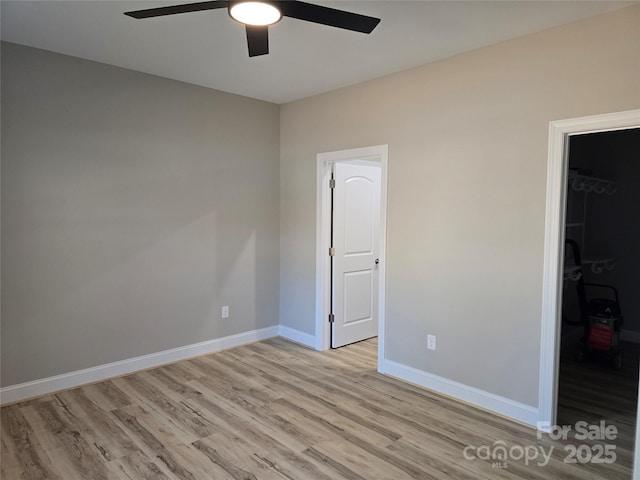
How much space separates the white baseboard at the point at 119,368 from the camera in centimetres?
311

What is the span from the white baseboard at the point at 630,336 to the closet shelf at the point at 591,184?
1.63 m

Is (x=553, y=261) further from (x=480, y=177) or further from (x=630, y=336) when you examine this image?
(x=630, y=336)

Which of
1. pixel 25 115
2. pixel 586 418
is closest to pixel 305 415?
pixel 586 418

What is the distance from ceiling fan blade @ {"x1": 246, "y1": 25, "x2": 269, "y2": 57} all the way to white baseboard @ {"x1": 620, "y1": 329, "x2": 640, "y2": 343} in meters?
5.05

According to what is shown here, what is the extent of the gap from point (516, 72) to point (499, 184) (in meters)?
0.76

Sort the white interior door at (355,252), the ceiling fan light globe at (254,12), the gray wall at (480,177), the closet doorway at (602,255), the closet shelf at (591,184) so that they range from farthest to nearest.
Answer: the white interior door at (355,252) → the closet shelf at (591,184) → the closet doorway at (602,255) → the gray wall at (480,177) → the ceiling fan light globe at (254,12)

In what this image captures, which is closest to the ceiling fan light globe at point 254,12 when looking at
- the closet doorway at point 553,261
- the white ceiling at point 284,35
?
the white ceiling at point 284,35

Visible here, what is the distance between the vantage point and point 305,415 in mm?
2951

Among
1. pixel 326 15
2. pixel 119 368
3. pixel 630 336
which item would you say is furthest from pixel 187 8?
pixel 630 336

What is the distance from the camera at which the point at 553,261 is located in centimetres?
265

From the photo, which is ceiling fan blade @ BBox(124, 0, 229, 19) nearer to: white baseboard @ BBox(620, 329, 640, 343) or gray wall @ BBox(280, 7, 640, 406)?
gray wall @ BBox(280, 7, 640, 406)

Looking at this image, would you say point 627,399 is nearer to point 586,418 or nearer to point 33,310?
point 586,418

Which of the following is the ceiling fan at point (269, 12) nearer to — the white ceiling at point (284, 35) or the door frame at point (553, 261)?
the white ceiling at point (284, 35)

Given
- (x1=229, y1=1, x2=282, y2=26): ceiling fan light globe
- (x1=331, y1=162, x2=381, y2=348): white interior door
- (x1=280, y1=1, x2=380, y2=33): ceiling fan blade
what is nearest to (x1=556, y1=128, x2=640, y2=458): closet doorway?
(x1=331, y1=162, x2=381, y2=348): white interior door
